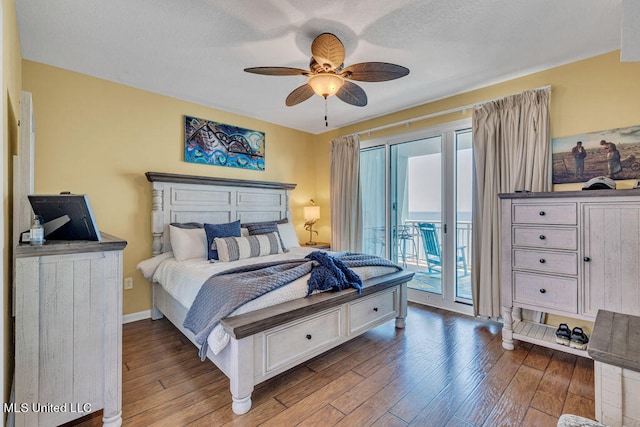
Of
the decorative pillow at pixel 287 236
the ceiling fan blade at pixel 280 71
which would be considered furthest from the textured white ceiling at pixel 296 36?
the decorative pillow at pixel 287 236

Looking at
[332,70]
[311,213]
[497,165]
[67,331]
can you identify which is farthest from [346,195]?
[67,331]

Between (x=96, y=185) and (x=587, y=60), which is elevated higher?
(x=587, y=60)

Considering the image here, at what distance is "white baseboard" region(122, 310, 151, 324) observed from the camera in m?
3.17

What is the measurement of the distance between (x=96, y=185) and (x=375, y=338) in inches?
124

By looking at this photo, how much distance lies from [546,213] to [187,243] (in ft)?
10.8

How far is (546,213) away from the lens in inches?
94.9

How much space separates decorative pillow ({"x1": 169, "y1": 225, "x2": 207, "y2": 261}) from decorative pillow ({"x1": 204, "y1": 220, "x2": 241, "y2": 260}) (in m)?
0.09

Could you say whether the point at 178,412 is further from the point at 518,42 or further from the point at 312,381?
the point at 518,42

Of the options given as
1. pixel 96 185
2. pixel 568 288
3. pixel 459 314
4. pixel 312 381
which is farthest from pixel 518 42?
pixel 96 185

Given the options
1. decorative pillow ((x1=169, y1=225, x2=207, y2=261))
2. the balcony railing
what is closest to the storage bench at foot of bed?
decorative pillow ((x1=169, y1=225, x2=207, y2=261))

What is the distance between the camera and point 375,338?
9.18 ft

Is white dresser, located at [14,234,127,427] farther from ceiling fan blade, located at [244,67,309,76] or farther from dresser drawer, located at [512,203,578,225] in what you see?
dresser drawer, located at [512,203,578,225]

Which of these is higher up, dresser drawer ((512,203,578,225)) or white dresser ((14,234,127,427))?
dresser drawer ((512,203,578,225))

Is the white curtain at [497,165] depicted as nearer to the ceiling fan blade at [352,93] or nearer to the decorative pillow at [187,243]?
the ceiling fan blade at [352,93]
